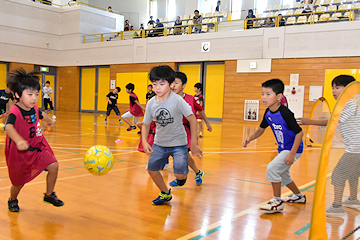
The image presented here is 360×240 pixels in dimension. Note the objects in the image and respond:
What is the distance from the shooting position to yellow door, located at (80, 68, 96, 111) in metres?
23.8

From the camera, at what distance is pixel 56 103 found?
25.4 meters

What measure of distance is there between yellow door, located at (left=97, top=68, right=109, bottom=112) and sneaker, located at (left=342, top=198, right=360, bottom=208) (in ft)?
70.6

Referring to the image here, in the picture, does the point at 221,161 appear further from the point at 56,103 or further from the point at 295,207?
the point at 56,103

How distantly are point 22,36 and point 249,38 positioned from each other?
15215 mm

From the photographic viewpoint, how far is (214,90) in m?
18.5

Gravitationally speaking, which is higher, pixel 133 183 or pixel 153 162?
pixel 153 162

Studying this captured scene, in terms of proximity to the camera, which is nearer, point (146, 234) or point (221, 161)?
point (146, 234)

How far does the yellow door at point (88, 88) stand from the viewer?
23750 millimetres

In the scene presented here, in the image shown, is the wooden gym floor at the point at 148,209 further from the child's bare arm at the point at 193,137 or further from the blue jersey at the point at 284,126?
the blue jersey at the point at 284,126

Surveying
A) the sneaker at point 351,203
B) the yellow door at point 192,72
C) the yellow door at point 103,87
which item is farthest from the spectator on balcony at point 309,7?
the sneaker at point 351,203

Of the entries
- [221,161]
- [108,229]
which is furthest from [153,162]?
[221,161]

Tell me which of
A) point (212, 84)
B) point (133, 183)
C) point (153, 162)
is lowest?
point (133, 183)

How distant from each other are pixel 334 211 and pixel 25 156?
2664 mm

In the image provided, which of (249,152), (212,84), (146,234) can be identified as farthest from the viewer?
(212,84)
